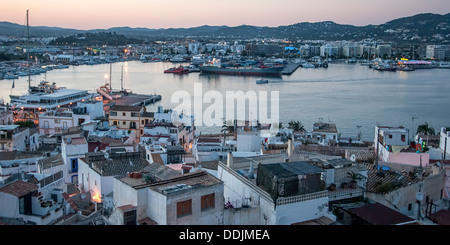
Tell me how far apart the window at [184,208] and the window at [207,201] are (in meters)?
0.07

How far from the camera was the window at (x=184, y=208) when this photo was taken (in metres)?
1.72

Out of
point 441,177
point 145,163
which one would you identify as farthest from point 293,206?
point 145,163

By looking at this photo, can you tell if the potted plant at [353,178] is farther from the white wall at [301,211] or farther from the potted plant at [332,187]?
the white wall at [301,211]

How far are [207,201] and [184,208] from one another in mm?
112

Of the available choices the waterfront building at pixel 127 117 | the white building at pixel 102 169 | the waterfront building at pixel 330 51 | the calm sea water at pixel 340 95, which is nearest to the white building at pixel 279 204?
the white building at pixel 102 169

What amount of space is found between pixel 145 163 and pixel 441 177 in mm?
2034

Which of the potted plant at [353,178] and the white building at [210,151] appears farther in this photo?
the white building at [210,151]

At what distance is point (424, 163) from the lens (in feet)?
12.3

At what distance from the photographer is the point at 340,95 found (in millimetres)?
16953

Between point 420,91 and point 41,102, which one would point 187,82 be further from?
point 41,102

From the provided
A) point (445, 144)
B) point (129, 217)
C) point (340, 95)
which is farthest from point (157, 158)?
point (340, 95)

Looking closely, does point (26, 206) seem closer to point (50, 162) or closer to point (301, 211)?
point (301, 211)

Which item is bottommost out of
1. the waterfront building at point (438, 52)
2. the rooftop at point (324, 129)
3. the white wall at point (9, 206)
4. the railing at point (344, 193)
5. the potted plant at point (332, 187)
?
the rooftop at point (324, 129)

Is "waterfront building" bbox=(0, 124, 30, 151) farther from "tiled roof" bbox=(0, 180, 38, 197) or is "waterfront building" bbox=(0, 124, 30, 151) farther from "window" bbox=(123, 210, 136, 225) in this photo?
"window" bbox=(123, 210, 136, 225)
